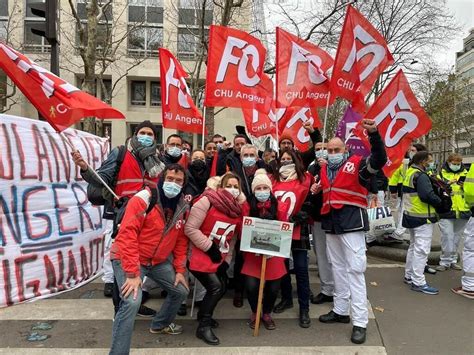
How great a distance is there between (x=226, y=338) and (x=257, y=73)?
12.5 ft

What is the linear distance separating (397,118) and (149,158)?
3214mm

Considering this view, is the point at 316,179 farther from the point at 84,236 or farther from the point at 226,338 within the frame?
the point at 84,236

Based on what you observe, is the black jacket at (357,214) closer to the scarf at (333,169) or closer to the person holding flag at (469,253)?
the scarf at (333,169)

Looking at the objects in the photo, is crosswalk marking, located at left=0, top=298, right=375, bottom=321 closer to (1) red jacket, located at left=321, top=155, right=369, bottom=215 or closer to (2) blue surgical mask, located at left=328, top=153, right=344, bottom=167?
(1) red jacket, located at left=321, top=155, right=369, bottom=215

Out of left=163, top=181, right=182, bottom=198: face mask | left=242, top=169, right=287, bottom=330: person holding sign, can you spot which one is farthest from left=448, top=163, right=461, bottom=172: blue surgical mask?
left=163, top=181, right=182, bottom=198: face mask

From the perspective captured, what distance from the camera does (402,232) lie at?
7.84 m

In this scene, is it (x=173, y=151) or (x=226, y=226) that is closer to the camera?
(x=226, y=226)

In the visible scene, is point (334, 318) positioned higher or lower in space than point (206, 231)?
lower

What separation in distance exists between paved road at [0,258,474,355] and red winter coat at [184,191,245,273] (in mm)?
762

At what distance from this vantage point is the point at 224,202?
4.03m

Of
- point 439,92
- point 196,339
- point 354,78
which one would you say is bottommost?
point 196,339

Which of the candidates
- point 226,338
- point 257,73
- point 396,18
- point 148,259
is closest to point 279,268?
point 226,338

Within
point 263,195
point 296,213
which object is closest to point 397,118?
point 296,213

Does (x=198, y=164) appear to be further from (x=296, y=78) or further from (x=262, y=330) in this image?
(x=262, y=330)
